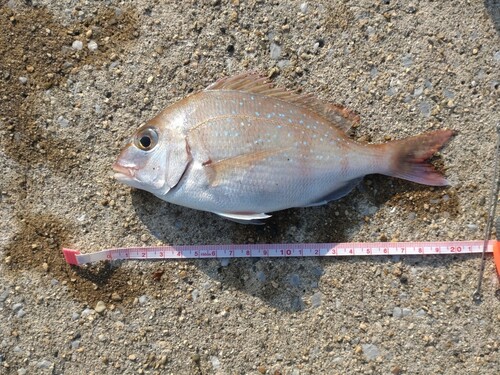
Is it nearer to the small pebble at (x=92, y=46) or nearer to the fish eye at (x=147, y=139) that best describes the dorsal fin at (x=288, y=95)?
the fish eye at (x=147, y=139)

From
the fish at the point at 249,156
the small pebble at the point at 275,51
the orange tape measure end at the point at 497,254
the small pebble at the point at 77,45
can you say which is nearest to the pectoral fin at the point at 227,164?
the fish at the point at 249,156

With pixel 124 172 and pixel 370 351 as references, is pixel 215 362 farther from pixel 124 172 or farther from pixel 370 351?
pixel 124 172

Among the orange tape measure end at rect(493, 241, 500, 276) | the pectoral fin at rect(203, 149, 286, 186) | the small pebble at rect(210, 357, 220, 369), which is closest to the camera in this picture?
the pectoral fin at rect(203, 149, 286, 186)

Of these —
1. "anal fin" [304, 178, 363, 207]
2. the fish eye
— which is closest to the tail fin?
"anal fin" [304, 178, 363, 207]

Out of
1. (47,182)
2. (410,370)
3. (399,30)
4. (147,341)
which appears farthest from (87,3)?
(410,370)

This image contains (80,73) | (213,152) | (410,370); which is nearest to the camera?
(213,152)

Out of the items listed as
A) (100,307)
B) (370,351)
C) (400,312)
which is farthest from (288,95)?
(100,307)

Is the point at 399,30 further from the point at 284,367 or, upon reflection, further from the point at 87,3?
the point at 284,367

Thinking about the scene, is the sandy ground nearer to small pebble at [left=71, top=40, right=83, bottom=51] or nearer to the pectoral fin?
small pebble at [left=71, top=40, right=83, bottom=51]
